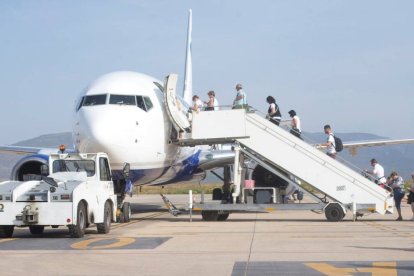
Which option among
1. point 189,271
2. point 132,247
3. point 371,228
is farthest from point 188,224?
point 189,271

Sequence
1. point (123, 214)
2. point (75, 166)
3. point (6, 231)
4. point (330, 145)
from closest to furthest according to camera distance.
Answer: point (6, 231), point (75, 166), point (123, 214), point (330, 145)

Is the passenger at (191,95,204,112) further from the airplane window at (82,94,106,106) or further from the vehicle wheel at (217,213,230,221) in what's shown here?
the vehicle wheel at (217,213,230,221)

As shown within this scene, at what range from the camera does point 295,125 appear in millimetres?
21906

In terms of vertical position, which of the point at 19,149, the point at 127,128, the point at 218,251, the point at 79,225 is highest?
the point at 19,149

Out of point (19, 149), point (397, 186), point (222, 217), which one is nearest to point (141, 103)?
point (222, 217)

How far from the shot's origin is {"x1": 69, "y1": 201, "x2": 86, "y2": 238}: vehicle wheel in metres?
15.0

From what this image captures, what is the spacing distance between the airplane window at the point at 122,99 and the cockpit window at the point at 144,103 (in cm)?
18

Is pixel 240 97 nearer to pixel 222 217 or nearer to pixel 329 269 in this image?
pixel 222 217

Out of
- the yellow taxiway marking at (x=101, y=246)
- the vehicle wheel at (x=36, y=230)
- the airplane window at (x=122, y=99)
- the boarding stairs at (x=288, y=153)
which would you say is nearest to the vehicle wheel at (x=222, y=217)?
the boarding stairs at (x=288, y=153)

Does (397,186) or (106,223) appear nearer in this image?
(106,223)

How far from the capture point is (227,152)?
25.5 metres

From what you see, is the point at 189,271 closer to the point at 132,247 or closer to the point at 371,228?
the point at 132,247

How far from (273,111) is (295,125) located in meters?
0.79

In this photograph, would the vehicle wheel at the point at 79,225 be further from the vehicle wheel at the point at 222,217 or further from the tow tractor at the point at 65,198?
the vehicle wheel at the point at 222,217
